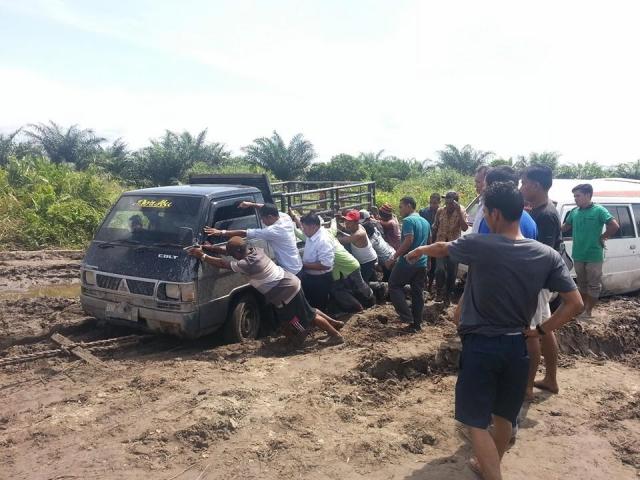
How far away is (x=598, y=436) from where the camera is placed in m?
4.14

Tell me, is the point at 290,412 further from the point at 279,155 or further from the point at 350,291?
the point at 279,155

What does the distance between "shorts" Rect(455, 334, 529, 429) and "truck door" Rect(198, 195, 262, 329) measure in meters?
3.22

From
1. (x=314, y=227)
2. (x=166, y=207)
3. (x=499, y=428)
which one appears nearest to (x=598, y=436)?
(x=499, y=428)

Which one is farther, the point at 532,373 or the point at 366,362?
the point at 366,362

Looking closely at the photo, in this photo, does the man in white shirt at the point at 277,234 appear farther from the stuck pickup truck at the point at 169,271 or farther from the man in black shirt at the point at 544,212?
the man in black shirt at the point at 544,212

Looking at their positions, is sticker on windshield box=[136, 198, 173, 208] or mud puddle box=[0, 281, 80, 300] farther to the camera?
mud puddle box=[0, 281, 80, 300]

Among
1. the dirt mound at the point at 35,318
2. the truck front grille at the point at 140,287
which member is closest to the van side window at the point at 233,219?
the truck front grille at the point at 140,287

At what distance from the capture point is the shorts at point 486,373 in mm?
3041

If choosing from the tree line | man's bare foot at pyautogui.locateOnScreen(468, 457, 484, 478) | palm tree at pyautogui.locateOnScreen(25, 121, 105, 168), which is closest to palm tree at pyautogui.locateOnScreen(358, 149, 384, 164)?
the tree line

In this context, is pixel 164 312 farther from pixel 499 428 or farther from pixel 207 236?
pixel 499 428

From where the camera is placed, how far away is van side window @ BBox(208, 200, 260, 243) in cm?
613

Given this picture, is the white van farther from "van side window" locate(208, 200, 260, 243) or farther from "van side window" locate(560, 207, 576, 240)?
"van side window" locate(208, 200, 260, 243)

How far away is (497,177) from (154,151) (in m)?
22.9

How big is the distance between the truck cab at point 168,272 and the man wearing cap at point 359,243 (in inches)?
52.9
